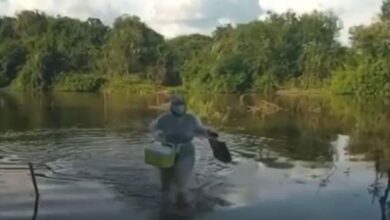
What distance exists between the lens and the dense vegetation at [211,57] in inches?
2778

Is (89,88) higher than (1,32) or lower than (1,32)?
lower

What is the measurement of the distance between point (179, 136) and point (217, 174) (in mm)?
4169

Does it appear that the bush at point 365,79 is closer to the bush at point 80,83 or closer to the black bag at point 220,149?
the bush at point 80,83

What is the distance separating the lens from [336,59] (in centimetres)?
7519

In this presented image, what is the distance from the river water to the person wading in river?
21.8 inches

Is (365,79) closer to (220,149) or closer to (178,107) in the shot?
(220,149)

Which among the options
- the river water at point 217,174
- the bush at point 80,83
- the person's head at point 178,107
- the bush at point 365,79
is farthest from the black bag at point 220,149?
the bush at point 80,83

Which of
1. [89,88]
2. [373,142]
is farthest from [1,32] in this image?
[373,142]

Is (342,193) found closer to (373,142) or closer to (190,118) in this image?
(190,118)

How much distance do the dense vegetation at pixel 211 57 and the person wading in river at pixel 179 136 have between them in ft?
181

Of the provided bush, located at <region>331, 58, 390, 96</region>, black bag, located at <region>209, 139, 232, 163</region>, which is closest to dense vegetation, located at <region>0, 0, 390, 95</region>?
bush, located at <region>331, 58, 390, 96</region>

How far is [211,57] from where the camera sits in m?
82.9

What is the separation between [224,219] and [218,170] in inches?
219

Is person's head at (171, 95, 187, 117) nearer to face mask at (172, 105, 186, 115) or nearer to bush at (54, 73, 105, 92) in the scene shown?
face mask at (172, 105, 186, 115)
